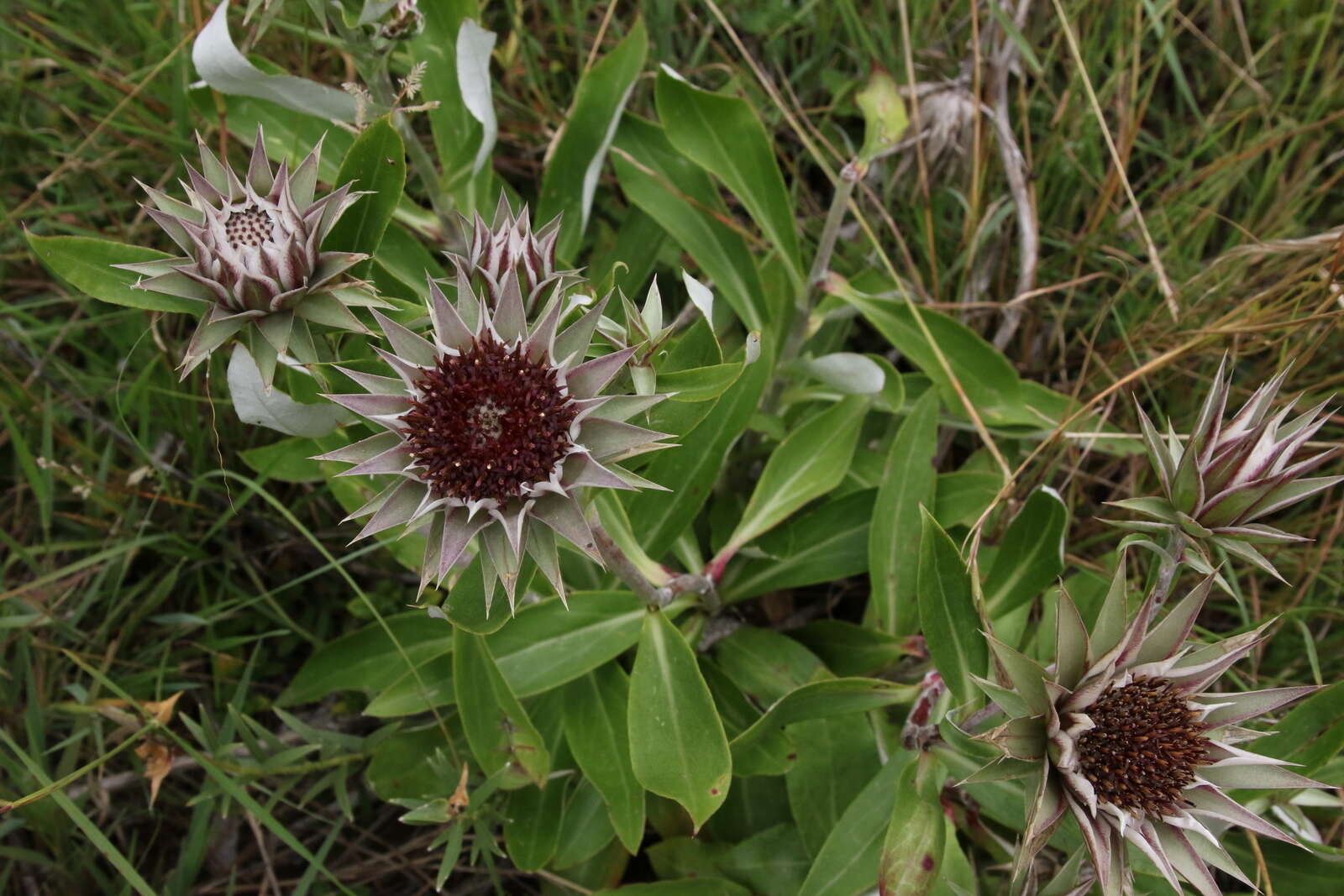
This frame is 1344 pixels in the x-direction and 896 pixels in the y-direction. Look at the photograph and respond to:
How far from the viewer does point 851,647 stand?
130 inches

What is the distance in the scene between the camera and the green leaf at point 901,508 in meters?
3.16

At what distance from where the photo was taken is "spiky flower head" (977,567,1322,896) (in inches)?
79.2

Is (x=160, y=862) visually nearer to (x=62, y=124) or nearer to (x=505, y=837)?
Result: (x=505, y=837)

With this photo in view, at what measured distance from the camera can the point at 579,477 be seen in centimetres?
204

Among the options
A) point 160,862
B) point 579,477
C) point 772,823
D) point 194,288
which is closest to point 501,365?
point 579,477

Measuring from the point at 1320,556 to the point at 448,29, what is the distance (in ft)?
11.8

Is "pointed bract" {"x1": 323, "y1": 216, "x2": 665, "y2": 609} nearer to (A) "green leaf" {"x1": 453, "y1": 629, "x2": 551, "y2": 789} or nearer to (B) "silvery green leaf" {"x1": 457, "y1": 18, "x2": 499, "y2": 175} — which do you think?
(A) "green leaf" {"x1": 453, "y1": 629, "x2": 551, "y2": 789}

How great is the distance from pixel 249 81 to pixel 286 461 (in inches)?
48.3

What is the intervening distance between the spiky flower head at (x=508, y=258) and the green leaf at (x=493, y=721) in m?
1.00

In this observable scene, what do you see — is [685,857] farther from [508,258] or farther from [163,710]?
[508,258]

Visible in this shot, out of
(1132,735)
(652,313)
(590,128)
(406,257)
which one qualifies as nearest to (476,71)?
(590,128)

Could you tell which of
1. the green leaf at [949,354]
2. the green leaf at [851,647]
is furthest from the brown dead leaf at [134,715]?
the green leaf at [949,354]

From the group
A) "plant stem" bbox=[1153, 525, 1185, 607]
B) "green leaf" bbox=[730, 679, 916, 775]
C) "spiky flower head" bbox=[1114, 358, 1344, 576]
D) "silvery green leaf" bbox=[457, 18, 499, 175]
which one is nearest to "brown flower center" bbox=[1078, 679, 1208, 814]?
"plant stem" bbox=[1153, 525, 1185, 607]

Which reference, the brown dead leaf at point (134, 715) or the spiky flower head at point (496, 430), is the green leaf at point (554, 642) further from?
the spiky flower head at point (496, 430)
